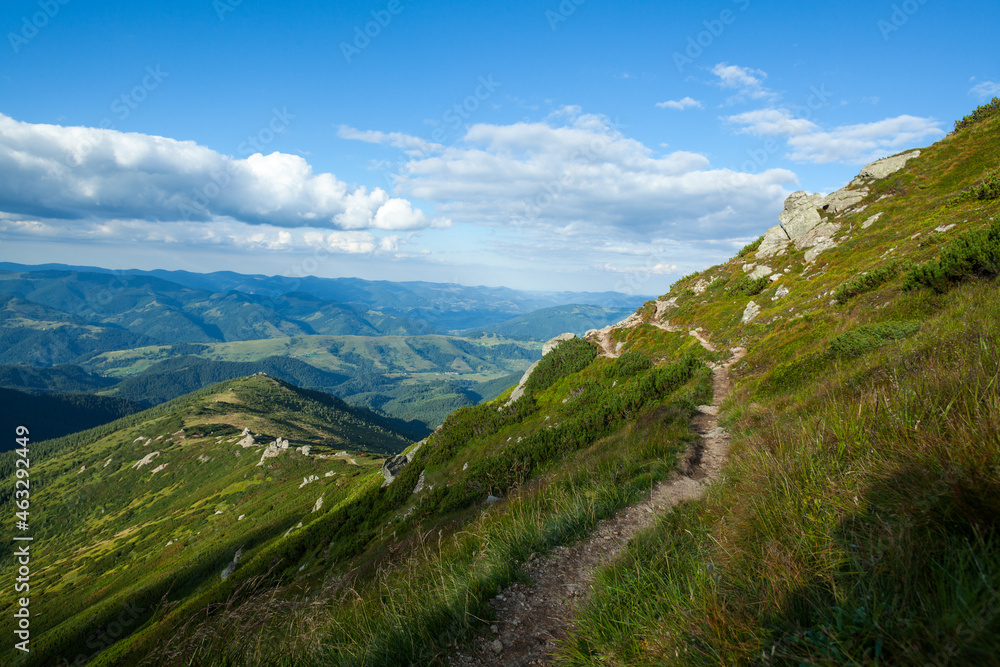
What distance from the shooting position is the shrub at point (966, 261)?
1248cm

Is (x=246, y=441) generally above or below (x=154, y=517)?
above

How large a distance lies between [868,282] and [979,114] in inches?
1662

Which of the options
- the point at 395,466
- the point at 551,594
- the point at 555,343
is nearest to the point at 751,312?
the point at 555,343

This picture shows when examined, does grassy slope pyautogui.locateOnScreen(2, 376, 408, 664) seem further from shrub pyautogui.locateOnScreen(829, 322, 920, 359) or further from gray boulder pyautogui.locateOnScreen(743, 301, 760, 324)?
gray boulder pyautogui.locateOnScreen(743, 301, 760, 324)

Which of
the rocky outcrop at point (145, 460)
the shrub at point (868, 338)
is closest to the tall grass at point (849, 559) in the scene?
the shrub at point (868, 338)

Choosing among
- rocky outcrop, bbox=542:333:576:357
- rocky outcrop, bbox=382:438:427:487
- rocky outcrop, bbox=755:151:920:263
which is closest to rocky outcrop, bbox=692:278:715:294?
rocky outcrop, bbox=755:151:920:263

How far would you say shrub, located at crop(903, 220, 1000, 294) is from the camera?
1248 cm

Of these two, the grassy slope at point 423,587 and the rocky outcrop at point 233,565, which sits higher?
the grassy slope at point 423,587

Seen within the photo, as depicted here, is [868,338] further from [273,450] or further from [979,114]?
[273,450]

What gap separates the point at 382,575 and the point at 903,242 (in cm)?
3455

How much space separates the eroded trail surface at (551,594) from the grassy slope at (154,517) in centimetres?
2885

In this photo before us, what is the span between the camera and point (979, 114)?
40812 mm

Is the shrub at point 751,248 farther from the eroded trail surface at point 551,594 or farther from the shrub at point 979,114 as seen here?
the eroded trail surface at point 551,594

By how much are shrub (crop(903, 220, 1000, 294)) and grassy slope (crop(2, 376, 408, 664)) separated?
39585 millimetres
